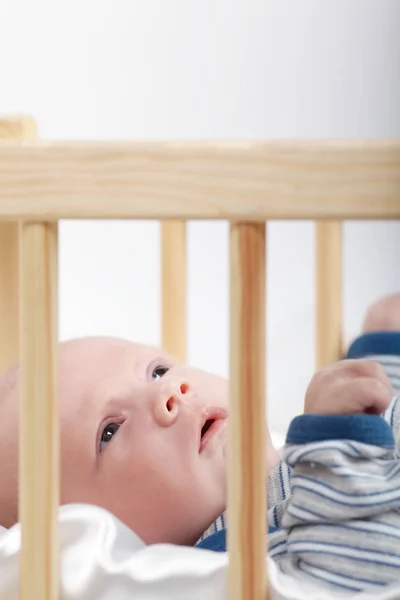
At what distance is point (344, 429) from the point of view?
2.15ft

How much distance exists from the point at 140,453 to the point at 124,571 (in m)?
0.18

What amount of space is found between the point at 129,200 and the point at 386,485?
10.3 inches

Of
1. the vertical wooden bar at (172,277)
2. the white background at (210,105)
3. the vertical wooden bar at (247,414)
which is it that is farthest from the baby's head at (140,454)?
the white background at (210,105)

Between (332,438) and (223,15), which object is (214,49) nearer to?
(223,15)

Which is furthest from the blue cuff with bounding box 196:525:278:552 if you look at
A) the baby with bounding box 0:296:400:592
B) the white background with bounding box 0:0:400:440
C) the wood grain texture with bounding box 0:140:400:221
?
the white background with bounding box 0:0:400:440

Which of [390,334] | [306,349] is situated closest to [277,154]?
[390,334]

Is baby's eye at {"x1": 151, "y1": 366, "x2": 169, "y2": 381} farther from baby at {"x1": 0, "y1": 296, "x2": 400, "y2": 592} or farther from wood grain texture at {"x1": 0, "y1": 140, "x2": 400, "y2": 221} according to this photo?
wood grain texture at {"x1": 0, "y1": 140, "x2": 400, "y2": 221}

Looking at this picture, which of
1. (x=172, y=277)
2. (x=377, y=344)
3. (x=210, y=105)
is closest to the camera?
(x=377, y=344)

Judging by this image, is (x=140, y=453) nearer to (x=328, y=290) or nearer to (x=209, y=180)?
(x=209, y=180)

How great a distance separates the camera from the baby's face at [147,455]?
2.65 ft

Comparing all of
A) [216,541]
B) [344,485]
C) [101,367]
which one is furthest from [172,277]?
[344,485]

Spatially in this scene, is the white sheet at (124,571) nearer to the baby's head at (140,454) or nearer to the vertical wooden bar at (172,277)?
the baby's head at (140,454)

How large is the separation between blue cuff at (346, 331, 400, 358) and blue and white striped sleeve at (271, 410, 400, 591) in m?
0.46

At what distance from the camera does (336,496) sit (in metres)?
0.63
